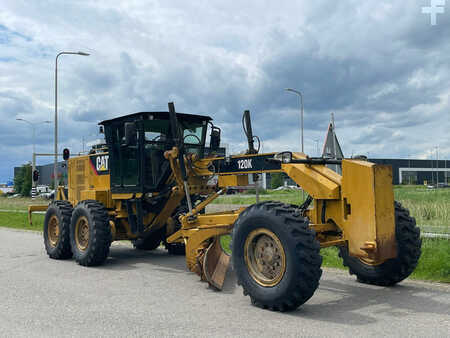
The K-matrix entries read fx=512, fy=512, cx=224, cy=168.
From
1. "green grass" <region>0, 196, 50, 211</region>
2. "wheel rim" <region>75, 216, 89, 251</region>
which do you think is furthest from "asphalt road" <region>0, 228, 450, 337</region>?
"green grass" <region>0, 196, 50, 211</region>

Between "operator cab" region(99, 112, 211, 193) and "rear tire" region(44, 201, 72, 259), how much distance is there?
145 cm

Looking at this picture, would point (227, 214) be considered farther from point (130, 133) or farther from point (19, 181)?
point (19, 181)

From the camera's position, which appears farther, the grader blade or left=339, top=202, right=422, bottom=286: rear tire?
the grader blade

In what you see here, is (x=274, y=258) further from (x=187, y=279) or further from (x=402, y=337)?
(x=187, y=279)

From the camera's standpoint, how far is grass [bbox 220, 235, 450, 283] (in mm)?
8109

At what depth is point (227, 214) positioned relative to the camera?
26.1 ft

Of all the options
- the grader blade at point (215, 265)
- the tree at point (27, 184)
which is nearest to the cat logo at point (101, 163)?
the grader blade at point (215, 265)

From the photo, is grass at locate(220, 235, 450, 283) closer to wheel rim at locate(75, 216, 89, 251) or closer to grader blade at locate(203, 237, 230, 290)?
grader blade at locate(203, 237, 230, 290)

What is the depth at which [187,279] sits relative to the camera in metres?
8.52

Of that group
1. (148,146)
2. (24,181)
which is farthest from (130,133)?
(24,181)

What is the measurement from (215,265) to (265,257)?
1.69 meters

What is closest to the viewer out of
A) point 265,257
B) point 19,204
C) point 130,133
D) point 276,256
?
point 276,256

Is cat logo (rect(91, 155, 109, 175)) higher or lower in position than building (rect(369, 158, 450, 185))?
lower

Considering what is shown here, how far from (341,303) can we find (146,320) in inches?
98.4
